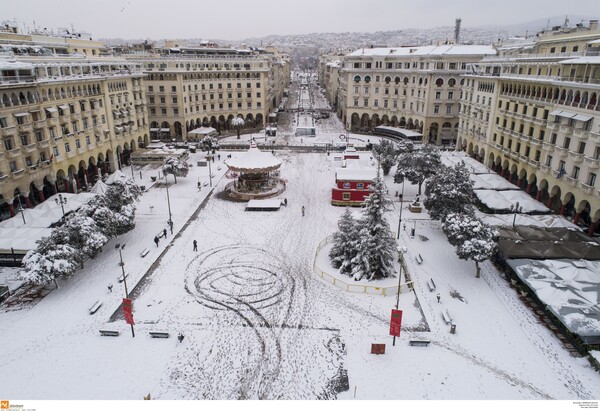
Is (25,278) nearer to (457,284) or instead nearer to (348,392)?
(348,392)

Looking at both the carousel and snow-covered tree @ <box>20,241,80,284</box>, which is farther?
the carousel

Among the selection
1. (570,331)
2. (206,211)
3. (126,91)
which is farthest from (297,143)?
(570,331)

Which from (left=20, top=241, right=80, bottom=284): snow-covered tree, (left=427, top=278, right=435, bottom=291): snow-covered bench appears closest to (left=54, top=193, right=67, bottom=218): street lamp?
(left=20, top=241, right=80, bottom=284): snow-covered tree

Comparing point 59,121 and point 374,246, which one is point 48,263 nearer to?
point 374,246

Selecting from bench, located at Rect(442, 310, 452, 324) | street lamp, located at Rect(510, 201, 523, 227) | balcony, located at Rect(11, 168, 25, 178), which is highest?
balcony, located at Rect(11, 168, 25, 178)

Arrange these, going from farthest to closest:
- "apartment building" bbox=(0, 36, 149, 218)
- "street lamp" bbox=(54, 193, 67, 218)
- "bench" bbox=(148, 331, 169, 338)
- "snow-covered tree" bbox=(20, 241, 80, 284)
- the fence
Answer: "apartment building" bbox=(0, 36, 149, 218) → "street lamp" bbox=(54, 193, 67, 218) → the fence → "snow-covered tree" bbox=(20, 241, 80, 284) → "bench" bbox=(148, 331, 169, 338)

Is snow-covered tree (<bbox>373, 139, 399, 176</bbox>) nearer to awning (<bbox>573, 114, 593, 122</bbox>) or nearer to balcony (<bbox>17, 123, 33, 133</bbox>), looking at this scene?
awning (<bbox>573, 114, 593, 122</bbox>)

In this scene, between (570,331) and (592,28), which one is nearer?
(570,331)

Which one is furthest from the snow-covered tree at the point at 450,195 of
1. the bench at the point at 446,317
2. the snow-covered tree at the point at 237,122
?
the snow-covered tree at the point at 237,122
